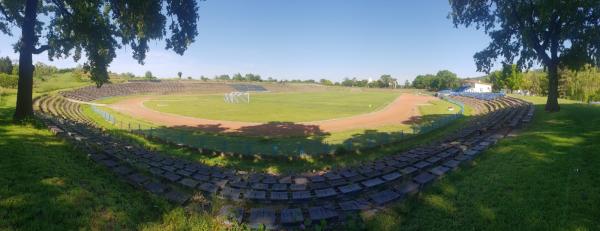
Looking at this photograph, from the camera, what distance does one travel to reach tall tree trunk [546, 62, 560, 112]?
2243 centimetres

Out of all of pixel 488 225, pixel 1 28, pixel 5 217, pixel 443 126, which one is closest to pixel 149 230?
pixel 5 217

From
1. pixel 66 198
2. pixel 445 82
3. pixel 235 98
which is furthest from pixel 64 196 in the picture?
pixel 445 82

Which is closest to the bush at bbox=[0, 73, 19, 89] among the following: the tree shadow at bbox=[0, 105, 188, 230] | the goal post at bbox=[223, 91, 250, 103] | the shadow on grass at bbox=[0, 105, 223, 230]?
the goal post at bbox=[223, 91, 250, 103]

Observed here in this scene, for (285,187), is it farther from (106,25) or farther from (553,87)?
(553,87)

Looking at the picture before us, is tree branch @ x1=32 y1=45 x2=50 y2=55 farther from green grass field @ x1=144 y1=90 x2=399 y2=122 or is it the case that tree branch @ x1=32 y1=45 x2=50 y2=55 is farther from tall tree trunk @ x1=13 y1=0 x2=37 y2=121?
green grass field @ x1=144 y1=90 x2=399 y2=122

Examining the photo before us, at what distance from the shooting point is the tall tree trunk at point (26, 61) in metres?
16.4

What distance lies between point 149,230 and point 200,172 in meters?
4.43

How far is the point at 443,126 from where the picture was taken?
1086 inches

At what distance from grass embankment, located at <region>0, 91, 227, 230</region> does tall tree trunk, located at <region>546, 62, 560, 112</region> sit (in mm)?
27034

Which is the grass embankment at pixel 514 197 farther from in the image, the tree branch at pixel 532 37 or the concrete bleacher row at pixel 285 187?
the tree branch at pixel 532 37

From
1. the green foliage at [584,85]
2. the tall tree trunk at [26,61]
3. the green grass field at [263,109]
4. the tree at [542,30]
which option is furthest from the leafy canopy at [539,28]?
the green foliage at [584,85]

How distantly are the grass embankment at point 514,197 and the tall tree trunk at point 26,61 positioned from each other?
20534 mm

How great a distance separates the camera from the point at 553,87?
23094 mm

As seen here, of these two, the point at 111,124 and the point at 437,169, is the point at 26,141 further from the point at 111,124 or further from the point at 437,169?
the point at 111,124
